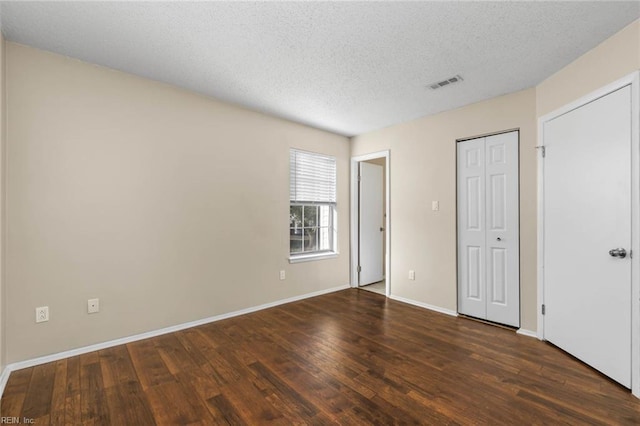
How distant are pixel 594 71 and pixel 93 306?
466cm

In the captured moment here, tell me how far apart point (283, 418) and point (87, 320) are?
2026mm

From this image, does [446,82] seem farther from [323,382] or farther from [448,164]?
[323,382]

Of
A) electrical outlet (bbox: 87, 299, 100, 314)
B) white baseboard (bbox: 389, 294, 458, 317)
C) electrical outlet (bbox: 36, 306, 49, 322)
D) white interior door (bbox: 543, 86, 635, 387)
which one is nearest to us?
white interior door (bbox: 543, 86, 635, 387)

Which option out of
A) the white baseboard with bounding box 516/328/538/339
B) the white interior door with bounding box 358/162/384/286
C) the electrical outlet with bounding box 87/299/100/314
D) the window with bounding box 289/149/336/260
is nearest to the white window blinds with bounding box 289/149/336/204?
the window with bounding box 289/149/336/260

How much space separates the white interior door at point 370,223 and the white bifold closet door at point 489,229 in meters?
1.69

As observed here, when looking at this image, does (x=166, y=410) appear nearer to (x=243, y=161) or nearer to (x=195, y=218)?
(x=195, y=218)

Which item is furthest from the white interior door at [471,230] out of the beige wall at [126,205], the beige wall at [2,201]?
the beige wall at [2,201]

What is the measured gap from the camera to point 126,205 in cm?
270

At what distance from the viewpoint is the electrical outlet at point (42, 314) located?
230 cm

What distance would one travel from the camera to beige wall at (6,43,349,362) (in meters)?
2.27

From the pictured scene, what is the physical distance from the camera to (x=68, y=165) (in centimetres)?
243

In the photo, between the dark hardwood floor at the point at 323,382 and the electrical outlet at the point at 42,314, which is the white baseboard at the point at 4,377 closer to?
the dark hardwood floor at the point at 323,382

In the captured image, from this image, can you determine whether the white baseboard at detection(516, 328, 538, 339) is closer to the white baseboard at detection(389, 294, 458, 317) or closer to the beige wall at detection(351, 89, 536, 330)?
the beige wall at detection(351, 89, 536, 330)

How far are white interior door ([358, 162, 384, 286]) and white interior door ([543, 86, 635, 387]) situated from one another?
258cm
